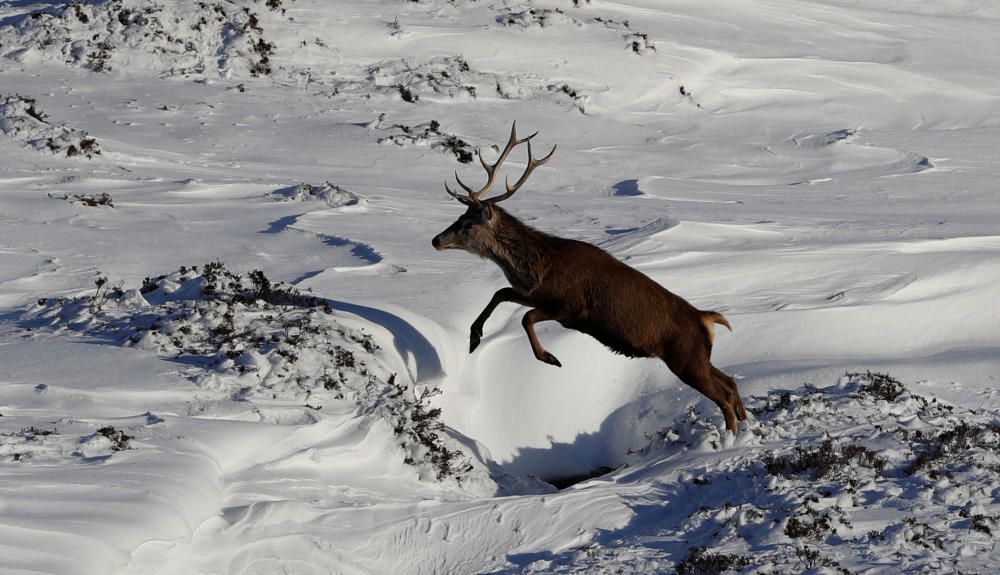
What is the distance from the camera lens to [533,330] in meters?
9.16

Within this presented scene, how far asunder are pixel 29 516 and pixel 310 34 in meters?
14.6

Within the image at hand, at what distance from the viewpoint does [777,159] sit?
58.1ft

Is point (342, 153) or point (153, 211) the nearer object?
point (153, 211)

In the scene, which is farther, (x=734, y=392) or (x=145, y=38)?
(x=145, y=38)

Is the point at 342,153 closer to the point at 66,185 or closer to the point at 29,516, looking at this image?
the point at 66,185

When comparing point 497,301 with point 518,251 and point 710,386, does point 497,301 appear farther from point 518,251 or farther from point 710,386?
point 710,386

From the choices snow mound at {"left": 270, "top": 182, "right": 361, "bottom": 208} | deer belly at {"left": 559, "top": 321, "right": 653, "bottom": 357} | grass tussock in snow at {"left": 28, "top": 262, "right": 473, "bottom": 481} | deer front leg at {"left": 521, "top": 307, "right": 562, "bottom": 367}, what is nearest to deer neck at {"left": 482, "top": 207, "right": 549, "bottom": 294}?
deer front leg at {"left": 521, "top": 307, "right": 562, "bottom": 367}

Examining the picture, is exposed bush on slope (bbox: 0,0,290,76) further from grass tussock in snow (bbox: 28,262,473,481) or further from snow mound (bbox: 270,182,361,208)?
grass tussock in snow (bbox: 28,262,473,481)

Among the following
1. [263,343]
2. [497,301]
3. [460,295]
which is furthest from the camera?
[460,295]

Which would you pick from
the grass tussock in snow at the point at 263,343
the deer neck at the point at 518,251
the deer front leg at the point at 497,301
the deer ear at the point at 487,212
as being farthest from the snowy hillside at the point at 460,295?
the deer ear at the point at 487,212

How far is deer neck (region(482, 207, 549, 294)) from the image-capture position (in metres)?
9.33

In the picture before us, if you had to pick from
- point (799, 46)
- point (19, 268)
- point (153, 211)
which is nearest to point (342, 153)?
point (153, 211)

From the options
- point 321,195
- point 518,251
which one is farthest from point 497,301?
point 321,195

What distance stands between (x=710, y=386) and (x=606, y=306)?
3.20ft
